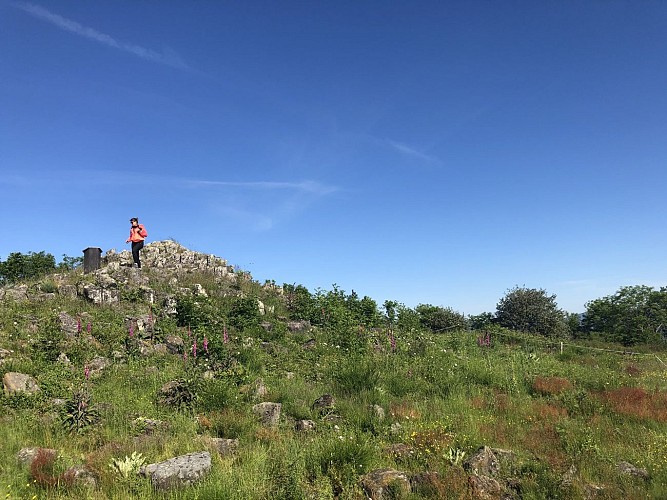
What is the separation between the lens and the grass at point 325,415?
21.2 ft

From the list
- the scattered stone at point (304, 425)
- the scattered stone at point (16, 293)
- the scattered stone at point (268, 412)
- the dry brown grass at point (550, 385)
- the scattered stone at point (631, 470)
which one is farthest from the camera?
the scattered stone at point (16, 293)

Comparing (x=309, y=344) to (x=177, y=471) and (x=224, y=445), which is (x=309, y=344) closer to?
(x=224, y=445)

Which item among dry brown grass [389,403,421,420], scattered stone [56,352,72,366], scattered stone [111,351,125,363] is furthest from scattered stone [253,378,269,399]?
scattered stone [56,352,72,366]

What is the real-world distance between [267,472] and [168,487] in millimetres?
1473

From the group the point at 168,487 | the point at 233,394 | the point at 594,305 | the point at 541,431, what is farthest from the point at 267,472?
the point at 594,305

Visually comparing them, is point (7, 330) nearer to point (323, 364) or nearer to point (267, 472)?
point (323, 364)

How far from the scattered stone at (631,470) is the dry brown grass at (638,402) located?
3626 mm

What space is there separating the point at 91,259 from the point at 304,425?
55.5 feet

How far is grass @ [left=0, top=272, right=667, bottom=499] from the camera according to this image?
6.48 meters

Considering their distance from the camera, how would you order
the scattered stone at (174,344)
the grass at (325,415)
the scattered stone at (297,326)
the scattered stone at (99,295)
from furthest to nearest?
the scattered stone at (297,326)
the scattered stone at (99,295)
the scattered stone at (174,344)
the grass at (325,415)

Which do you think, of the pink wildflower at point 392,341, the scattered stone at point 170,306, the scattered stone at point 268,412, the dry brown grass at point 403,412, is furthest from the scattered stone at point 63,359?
the pink wildflower at point 392,341

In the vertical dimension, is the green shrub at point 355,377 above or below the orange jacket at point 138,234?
below

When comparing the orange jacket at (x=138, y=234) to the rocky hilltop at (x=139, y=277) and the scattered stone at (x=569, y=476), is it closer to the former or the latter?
the rocky hilltop at (x=139, y=277)

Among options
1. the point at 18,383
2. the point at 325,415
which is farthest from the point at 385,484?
the point at 18,383
